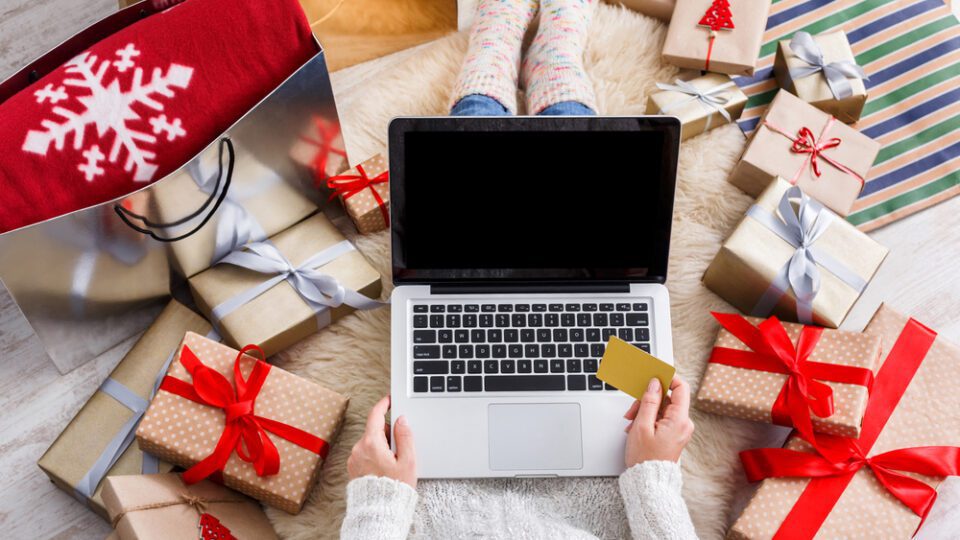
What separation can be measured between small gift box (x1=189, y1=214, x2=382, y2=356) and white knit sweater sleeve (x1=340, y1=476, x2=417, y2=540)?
A: 0.25m

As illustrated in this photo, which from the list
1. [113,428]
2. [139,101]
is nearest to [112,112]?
[139,101]

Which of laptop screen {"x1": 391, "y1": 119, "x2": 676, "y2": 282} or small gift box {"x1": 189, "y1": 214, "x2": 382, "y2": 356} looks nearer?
laptop screen {"x1": 391, "y1": 119, "x2": 676, "y2": 282}

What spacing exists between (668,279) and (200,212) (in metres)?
0.63

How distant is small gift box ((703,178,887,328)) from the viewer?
1.03 meters

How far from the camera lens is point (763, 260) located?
3.39 ft

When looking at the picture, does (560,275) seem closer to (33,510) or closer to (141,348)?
(141,348)

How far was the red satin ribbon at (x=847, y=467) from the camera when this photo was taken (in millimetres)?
956

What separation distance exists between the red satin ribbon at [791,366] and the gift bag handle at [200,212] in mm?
634

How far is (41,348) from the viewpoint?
43.6 inches

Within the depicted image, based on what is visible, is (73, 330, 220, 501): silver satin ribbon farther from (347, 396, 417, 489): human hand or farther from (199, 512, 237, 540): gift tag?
(347, 396, 417, 489): human hand

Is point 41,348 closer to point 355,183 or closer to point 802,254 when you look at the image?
point 355,183

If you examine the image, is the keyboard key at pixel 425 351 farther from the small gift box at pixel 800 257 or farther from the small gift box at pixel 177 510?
the small gift box at pixel 800 257

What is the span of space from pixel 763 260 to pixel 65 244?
2.75 feet

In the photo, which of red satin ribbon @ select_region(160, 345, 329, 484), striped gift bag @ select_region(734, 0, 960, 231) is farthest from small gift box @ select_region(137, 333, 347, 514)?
striped gift bag @ select_region(734, 0, 960, 231)
